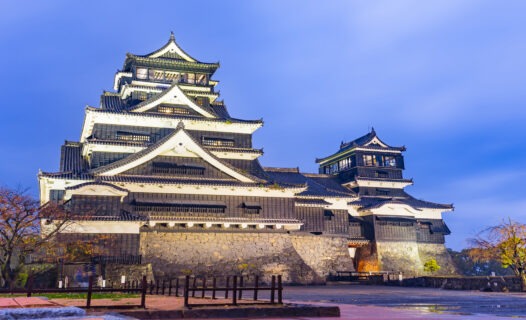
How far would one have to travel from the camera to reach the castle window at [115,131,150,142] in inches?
1214

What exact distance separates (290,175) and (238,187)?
1423 cm

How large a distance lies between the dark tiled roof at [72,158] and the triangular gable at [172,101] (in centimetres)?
547

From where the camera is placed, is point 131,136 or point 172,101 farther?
point 172,101

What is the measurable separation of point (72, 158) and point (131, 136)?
16.4 ft

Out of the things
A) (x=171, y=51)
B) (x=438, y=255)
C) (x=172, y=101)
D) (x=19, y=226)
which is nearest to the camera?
(x=19, y=226)

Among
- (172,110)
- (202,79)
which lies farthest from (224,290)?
(202,79)

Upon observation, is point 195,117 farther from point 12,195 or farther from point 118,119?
point 12,195

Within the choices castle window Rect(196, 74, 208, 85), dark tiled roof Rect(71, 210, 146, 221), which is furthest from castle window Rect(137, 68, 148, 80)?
dark tiled roof Rect(71, 210, 146, 221)

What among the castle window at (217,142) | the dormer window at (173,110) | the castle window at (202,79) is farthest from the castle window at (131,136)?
the castle window at (202,79)

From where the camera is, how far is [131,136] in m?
31.0

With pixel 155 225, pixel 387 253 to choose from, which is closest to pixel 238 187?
pixel 155 225

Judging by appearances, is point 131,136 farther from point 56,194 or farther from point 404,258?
point 404,258

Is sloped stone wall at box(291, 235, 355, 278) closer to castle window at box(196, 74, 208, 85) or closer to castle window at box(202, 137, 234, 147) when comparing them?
castle window at box(202, 137, 234, 147)

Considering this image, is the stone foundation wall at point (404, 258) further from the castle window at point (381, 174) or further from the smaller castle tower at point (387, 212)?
Result: the castle window at point (381, 174)
